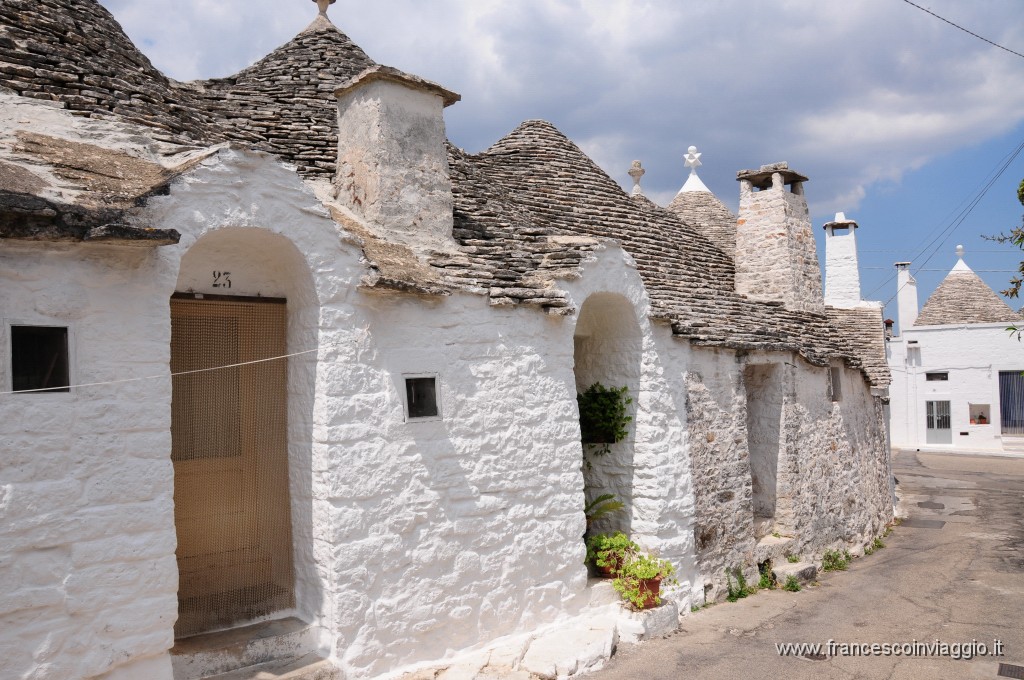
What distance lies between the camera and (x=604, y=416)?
823 centimetres

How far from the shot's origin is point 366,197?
6656 mm

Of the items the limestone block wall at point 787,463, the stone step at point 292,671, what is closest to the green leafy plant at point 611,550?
the limestone block wall at point 787,463

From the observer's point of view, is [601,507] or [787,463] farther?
[787,463]

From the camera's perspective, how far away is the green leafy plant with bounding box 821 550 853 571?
430 inches

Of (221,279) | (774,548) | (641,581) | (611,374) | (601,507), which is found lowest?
(774,548)

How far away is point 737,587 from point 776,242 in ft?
17.4

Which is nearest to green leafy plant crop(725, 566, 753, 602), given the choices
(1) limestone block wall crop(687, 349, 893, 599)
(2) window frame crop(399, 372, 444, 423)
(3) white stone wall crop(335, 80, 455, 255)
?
(1) limestone block wall crop(687, 349, 893, 599)

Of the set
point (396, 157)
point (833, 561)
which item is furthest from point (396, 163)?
point (833, 561)

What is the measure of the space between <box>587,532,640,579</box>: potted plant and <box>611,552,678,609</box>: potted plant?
85mm

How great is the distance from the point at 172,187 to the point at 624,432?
17.1ft

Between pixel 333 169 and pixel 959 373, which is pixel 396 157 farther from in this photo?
pixel 959 373

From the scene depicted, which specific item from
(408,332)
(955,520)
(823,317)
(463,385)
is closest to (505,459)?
(463,385)

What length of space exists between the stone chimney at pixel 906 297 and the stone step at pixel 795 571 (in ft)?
69.3

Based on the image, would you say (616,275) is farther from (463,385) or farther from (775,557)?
(775,557)
